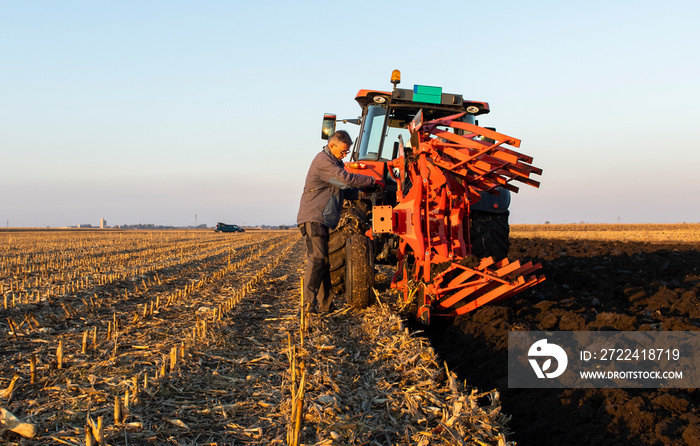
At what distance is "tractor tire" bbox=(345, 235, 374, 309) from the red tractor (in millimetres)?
10

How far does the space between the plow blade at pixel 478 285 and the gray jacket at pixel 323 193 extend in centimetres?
136

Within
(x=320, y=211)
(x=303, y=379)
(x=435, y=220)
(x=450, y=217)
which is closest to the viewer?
(x=303, y=379)

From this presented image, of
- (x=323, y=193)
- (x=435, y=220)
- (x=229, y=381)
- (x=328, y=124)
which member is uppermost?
(x=328, y=124)

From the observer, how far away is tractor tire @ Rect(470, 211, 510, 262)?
221 inches

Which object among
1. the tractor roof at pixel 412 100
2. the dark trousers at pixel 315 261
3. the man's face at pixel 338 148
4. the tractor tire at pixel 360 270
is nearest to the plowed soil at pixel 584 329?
the tractor tire at pixel 360 270

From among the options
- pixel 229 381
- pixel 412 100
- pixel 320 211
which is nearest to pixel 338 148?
pixel 320 211

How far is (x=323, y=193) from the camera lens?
533cm

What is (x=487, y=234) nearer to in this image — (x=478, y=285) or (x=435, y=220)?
(x=435, y=220)

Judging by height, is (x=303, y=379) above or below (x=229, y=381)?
above

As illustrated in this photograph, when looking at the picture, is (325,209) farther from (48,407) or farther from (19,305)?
(19,305)

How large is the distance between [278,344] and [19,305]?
3.63 m

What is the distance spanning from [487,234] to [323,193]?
1916mm

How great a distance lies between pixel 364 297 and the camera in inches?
207

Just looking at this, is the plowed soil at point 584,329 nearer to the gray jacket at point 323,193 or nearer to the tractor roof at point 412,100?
the gray jacket at point 323,193
